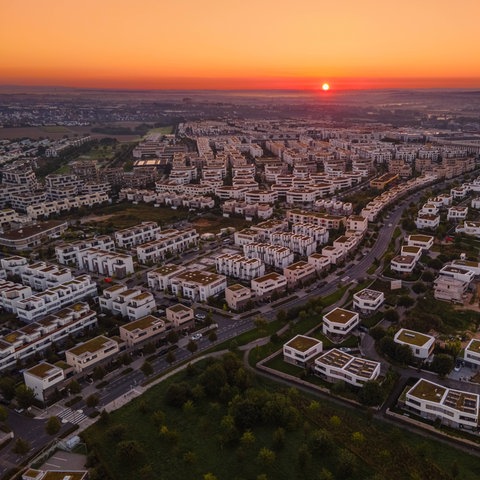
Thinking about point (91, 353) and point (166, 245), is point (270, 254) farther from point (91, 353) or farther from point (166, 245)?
point (91, 353)

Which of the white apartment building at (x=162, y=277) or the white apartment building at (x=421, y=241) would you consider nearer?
the white apartment building at (x=162, y=277)

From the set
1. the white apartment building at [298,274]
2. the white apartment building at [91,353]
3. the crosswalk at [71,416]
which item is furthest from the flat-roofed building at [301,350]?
the crosswalk at [71,416]

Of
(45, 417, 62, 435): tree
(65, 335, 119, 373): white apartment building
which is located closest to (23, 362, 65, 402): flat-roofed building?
(65, 335, 119, 373): white apartment building

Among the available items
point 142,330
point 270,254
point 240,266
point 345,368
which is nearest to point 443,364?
point 345,368

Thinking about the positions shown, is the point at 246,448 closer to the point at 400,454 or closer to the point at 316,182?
the point at 400,454

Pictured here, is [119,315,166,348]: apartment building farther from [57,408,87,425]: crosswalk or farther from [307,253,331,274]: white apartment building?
[307,253,331,274]: white apartment building

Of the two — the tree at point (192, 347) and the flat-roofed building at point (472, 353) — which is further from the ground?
the flat-roofed building at point (472, 353)

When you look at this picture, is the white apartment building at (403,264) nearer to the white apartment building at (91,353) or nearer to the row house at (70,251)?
the white apartment building at (91,353)

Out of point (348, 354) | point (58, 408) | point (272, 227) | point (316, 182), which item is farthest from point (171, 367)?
point (316, 182)
